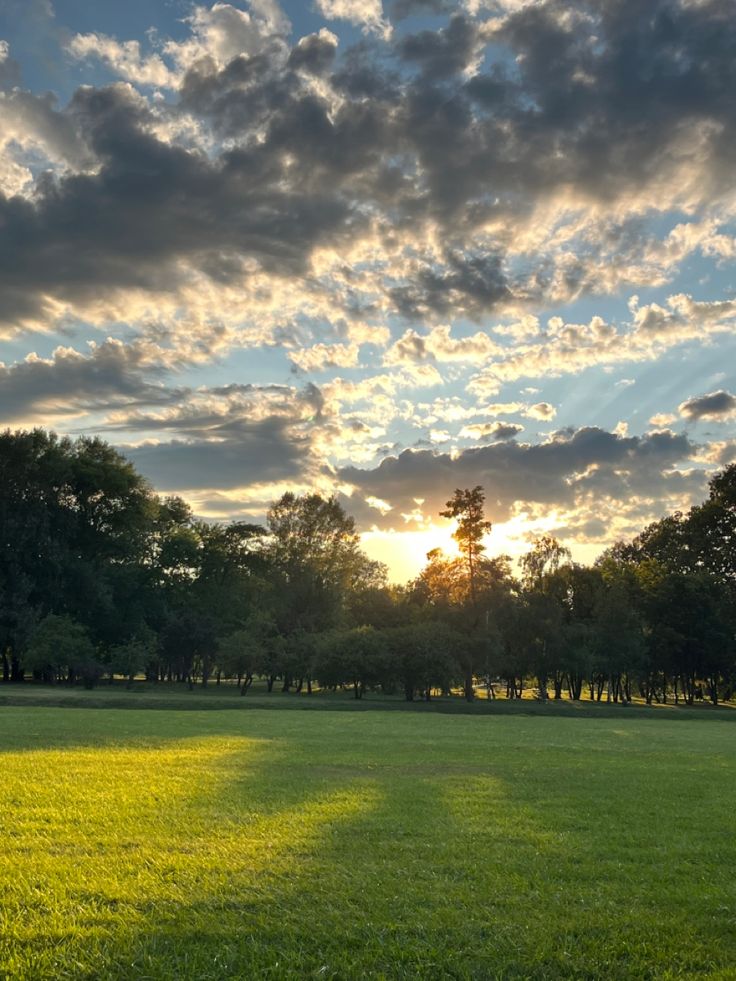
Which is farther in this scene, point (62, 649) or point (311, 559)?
point (311, 559)

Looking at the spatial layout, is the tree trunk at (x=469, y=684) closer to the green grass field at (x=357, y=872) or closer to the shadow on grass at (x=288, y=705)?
the shadow on grass at (x=288, y=705)

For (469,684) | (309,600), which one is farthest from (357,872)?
(309,600)

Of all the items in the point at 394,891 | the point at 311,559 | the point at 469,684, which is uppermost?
the point at 311,559

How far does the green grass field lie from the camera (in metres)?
6.38

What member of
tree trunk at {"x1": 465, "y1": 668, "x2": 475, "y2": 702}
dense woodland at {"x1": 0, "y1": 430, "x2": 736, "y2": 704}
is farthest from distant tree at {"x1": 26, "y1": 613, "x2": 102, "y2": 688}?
tree trunk at {"x1": 465, "y1": 668, "x2": 475, "y2": 702}

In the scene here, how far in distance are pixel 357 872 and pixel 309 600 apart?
75.1 m

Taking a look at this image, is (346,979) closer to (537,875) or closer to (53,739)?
(537,875)

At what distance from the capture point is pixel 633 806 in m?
13.8

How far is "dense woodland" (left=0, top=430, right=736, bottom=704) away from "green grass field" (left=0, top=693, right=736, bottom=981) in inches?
1967

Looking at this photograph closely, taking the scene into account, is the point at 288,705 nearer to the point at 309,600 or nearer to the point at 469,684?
the point at 469,684

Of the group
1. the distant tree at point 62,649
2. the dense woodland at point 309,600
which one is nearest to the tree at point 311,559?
the dense woodland at point 309,600

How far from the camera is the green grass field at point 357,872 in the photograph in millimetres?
6375

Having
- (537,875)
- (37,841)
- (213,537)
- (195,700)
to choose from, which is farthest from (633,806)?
(213,537)

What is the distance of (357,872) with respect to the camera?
27.8 feet
